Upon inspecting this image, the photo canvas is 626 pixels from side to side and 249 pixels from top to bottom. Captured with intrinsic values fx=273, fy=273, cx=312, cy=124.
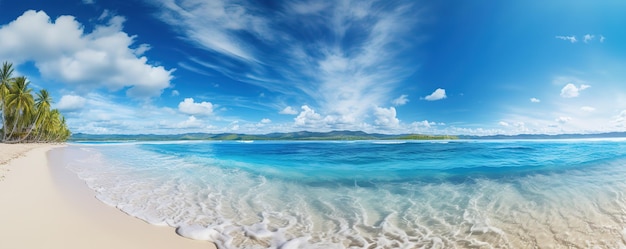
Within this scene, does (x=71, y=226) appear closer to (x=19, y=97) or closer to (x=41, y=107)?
(x=19, y=97)

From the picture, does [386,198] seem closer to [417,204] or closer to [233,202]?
[417,204]

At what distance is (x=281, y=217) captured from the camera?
6508 millimetres


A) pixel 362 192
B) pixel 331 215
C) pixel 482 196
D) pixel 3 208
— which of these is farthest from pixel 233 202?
pixel 482 196

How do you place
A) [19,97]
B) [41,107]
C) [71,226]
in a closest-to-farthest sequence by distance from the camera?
[71,226] < [19,97] < [41,107]

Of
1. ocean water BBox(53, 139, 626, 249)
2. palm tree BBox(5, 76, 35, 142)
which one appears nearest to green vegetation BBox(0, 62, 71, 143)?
palm tree BBox(5, 76, 35, 142)

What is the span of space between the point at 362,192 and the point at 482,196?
358cm

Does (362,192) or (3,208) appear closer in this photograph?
(3,208)

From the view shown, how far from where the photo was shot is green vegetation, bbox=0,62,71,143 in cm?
4272

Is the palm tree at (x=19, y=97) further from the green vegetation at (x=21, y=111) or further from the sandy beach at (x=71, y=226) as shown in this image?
the sandy beach at (x=71, y=226)

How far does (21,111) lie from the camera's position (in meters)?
47.5

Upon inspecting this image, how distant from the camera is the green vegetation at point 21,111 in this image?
140ft

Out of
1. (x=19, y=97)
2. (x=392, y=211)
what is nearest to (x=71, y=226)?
(x=392, y=211)

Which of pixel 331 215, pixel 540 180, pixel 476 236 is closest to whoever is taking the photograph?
pixel 476 236

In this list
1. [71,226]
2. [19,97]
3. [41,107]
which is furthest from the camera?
[41,107]
